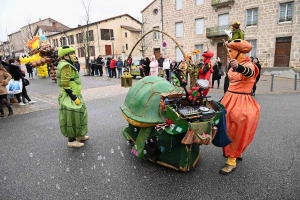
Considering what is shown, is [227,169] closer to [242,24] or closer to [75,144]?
[75,144]

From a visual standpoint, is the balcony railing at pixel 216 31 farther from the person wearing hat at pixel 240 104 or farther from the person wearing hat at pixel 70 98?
the person wearing hat at pixel 70 98

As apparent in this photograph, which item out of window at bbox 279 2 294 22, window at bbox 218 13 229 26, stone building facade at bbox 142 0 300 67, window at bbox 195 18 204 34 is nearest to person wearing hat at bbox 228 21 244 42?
stone building facade at bbox 142 0 300 67

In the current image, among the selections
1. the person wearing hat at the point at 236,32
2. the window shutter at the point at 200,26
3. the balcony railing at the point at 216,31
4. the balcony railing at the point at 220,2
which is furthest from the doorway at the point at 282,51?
the person wearing hat at the point at 236,32

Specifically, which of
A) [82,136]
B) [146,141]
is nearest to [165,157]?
[146,141]

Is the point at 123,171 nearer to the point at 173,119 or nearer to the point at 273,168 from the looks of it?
the point at 173,119

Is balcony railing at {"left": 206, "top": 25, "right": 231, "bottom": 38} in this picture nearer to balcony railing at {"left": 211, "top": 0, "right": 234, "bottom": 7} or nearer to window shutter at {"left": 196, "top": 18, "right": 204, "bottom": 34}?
window shutter at {"left": 196, "top": 18, "right": 204, "bottom": 34}

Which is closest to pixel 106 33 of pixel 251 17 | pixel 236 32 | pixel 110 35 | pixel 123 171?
pixel 110 35

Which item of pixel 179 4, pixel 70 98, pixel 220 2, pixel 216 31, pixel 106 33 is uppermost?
pixel 179 4

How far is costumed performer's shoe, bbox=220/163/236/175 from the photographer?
3041 millimetres

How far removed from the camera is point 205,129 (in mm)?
2555

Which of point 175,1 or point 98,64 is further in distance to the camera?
point 175,1

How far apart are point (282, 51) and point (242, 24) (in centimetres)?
434

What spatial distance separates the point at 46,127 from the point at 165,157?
358 centimetres

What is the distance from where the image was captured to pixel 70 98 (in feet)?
12.7
